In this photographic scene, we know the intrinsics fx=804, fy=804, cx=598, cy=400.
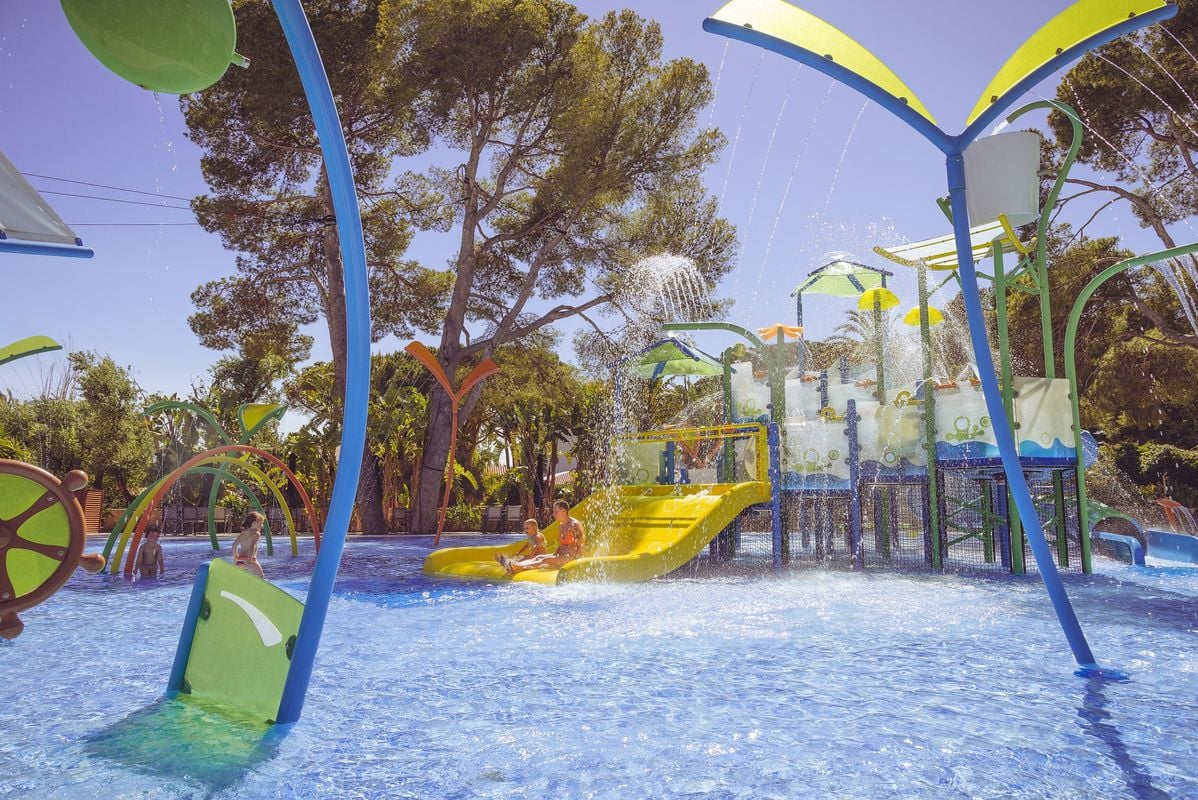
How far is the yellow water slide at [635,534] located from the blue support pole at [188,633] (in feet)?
15.6

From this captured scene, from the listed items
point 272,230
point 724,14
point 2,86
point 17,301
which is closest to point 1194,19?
point 724,14

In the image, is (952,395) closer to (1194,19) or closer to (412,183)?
(1194,19)

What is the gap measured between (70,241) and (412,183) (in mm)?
16446

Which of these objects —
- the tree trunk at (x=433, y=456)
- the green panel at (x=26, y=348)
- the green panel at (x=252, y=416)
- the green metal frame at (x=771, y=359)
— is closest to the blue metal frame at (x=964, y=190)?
the green panel at (x=26, y=348)

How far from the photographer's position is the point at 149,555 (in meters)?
10.0

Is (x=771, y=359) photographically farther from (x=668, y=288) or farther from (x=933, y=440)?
(x=668, y=288)

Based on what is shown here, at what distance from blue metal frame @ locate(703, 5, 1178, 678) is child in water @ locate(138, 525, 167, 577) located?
30.1ft

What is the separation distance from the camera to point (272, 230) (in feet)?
60.2

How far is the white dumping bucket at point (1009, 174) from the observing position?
6102 millimetres

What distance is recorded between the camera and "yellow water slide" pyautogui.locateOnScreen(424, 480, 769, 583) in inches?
345

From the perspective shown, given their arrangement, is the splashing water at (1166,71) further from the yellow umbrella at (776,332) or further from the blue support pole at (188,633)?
the blue support pole at (188,633)

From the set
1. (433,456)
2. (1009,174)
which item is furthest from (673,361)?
(1009,174)

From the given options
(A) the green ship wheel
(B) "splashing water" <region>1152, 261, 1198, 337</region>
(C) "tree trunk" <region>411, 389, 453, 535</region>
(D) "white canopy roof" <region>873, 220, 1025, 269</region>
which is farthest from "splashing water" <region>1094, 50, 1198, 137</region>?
(A) the green ship wheel

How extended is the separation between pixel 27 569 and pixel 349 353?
5.19ft
